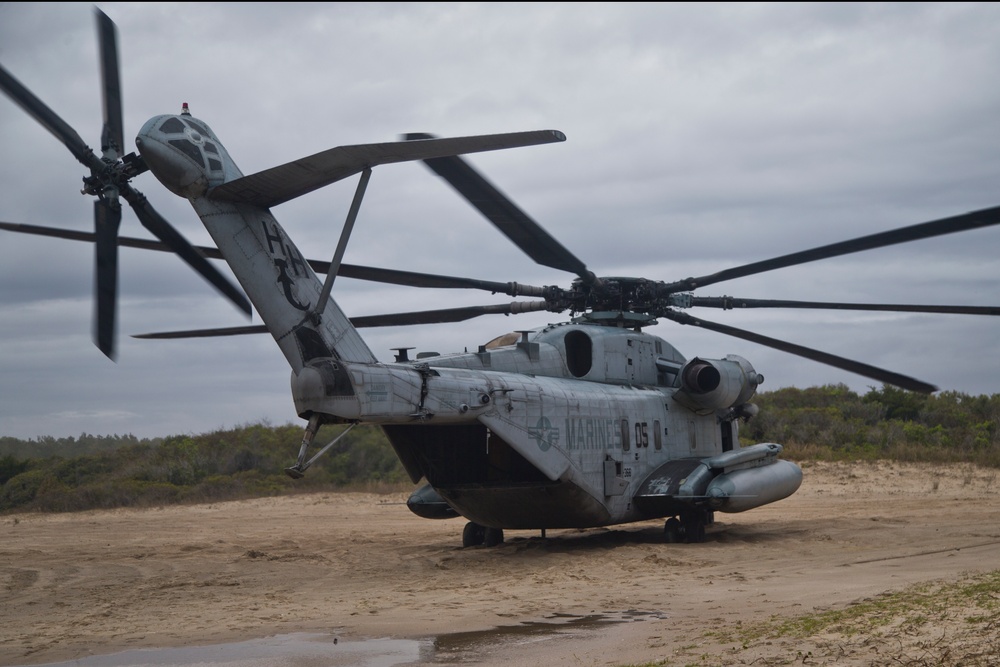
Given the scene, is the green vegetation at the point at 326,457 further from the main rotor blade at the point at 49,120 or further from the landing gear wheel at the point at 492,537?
the main rotor blade at the point at 49,120

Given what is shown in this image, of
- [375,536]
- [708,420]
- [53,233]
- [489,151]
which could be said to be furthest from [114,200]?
[708,420]

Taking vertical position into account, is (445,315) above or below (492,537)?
above

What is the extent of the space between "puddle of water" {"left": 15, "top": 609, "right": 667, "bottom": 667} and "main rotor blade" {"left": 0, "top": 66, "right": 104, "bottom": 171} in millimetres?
4781

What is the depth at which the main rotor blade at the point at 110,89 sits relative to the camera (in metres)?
9.97

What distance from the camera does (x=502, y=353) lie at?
14.9m

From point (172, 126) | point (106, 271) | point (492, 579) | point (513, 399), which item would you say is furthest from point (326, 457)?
point (106, 271)

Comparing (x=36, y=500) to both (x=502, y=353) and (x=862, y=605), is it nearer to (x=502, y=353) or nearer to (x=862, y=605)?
(x=502, y=353)

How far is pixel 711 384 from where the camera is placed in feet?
54.3

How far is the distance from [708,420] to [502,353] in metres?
4.61

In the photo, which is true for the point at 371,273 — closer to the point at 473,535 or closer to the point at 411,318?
the point at 411,318

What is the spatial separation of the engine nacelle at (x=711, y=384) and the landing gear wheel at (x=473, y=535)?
12.6ft

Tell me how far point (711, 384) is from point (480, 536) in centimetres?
442

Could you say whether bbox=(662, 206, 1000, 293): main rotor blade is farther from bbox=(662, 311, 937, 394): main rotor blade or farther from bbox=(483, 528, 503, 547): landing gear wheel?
bbox=(483, 528, 503, 547): landing gear wheel

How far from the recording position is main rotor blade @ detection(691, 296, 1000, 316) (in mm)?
13117
